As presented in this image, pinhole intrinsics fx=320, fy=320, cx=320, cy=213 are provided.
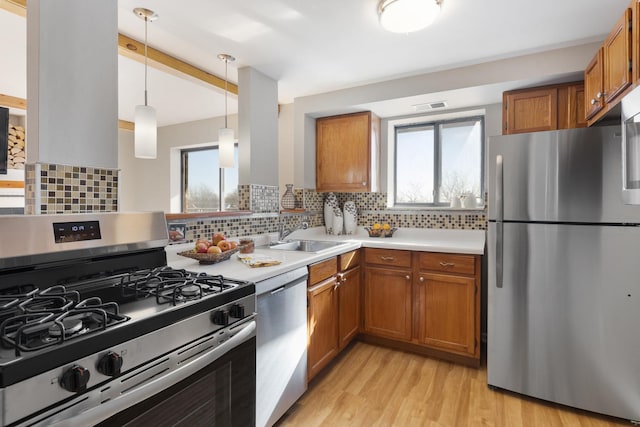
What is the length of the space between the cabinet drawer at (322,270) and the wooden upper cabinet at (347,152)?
3.59ft

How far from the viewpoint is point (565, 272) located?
74.4 inches

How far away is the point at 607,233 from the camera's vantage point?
1785 mm

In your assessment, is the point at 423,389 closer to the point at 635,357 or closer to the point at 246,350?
the point at 635,357

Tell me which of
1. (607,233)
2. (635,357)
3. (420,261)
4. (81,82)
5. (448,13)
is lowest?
(635,357)

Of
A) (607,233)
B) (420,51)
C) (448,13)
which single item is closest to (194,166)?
(420,51)

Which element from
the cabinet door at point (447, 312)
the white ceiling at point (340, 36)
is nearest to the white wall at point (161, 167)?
the white ceiling at point (340, 36)

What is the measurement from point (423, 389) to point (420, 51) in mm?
2328

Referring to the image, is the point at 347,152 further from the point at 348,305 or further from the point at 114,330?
the point at 114,330

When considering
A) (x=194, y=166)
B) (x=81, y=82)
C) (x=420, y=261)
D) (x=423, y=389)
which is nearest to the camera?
(x=81, y=82)

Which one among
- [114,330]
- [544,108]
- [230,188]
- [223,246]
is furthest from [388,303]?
[230,188]

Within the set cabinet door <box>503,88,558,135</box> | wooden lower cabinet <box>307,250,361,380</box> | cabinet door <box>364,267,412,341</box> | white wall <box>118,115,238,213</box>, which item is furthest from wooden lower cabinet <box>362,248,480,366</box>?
white wall <box>118,115,238,213</box>

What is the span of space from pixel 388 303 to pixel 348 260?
0.51 metres

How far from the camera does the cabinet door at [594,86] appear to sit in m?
1.86

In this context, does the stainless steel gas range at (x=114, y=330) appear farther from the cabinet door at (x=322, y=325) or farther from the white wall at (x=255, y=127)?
the white wall at (x=255, y=127)
